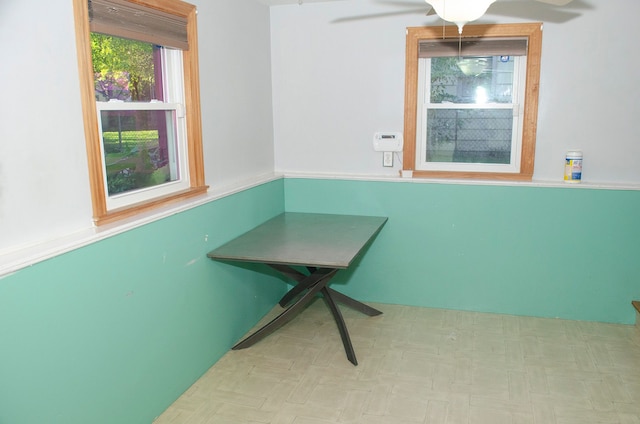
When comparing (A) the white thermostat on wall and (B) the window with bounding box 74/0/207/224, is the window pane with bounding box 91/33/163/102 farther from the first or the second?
(A) the white thermostat on wall

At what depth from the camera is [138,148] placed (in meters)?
2.79

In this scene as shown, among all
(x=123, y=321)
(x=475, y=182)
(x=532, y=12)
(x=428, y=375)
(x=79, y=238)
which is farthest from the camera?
(x=475, y=182)

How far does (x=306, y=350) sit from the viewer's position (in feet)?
11.1

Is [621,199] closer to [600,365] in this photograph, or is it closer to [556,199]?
[556,199]

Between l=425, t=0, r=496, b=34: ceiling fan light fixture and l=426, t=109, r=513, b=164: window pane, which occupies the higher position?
l=425, t=0, r=496, b=34: ceiling fan light fixture

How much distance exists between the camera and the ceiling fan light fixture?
1.94 m

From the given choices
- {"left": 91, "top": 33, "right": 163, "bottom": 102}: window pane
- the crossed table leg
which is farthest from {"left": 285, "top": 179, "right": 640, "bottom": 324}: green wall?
{"left": 91, "top": 33, "right": 163, "bottom": 102}: window pane

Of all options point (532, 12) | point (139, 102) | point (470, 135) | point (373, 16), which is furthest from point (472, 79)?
point (139, 102)

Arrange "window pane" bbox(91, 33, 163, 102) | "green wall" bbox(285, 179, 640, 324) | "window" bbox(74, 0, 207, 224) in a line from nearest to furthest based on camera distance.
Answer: "window" bbox(74, 0, 207, 224) → "window pane" bbox(91, 33, 163, 102) → "green wall" bbox(285, 179, 640, 324)

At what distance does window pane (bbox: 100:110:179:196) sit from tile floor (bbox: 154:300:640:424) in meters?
1.20

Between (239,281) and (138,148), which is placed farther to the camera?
(239,281)

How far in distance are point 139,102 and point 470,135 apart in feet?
7.82

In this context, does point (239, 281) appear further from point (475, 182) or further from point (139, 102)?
point (475, 182)

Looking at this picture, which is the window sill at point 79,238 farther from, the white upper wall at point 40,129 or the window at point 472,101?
the window at point 472,101
